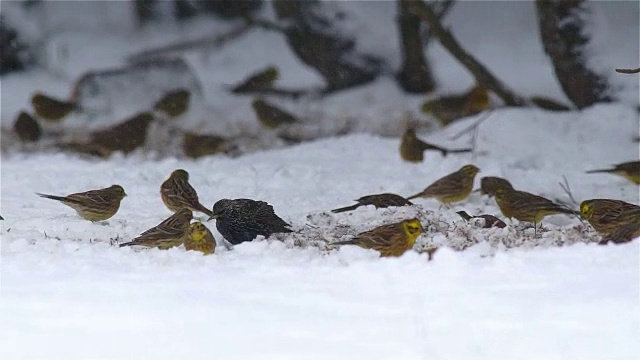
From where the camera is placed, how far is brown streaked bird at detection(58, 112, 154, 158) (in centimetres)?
1304

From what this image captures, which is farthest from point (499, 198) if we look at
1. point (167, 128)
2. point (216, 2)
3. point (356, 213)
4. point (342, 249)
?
point (216, 2)

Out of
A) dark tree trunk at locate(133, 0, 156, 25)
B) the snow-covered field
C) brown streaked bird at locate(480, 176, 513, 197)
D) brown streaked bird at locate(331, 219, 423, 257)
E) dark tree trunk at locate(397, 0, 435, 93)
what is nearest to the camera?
the snow-covered field

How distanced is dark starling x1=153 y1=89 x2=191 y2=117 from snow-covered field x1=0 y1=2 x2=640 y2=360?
3.29 m

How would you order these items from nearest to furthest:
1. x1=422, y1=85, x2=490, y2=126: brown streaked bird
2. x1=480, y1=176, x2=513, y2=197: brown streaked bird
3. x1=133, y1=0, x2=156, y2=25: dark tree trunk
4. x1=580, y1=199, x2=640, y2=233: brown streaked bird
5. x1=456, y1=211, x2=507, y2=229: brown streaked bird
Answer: x1=580, y1=199, x2=640, y2=233: brown streaked bird < x1=456, y1=211, x2=507, y2=229: brown streaked bird < x1=480, y1=176, x2=513, y2=197: brown streaked bird < x1=422, y1=85, x2=490, y2=126: brown streaked bird < x1=133, y1=0, x2=156, y2=25: dark tree trunk

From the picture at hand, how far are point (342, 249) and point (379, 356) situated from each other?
205 centimetres

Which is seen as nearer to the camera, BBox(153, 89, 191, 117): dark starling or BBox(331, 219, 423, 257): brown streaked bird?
BBox(331, 219, 423, 257): brown streaked bird

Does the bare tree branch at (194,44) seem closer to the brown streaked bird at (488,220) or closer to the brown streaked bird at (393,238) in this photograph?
the brown streaked bird at (488,220)

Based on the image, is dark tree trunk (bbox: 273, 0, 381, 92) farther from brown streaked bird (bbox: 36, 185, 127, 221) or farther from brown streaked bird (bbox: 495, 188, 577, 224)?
brown streaked bird (bbox: 36, 185, 127, 221)

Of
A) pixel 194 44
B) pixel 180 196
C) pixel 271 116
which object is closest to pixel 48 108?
pixel 271 116

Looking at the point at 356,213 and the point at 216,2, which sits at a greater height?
the point at 216,2

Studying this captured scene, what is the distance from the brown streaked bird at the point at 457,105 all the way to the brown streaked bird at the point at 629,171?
3.05 m

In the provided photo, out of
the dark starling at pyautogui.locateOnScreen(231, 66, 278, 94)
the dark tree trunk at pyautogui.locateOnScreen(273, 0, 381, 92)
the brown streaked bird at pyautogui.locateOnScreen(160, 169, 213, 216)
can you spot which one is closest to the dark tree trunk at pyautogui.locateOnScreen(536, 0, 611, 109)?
the dark tree trunk at pyautogui.locateOnScreen(273, 0, 381, 92)

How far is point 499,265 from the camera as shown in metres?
7.23

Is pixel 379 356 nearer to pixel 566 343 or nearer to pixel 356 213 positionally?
pixel 566 343
